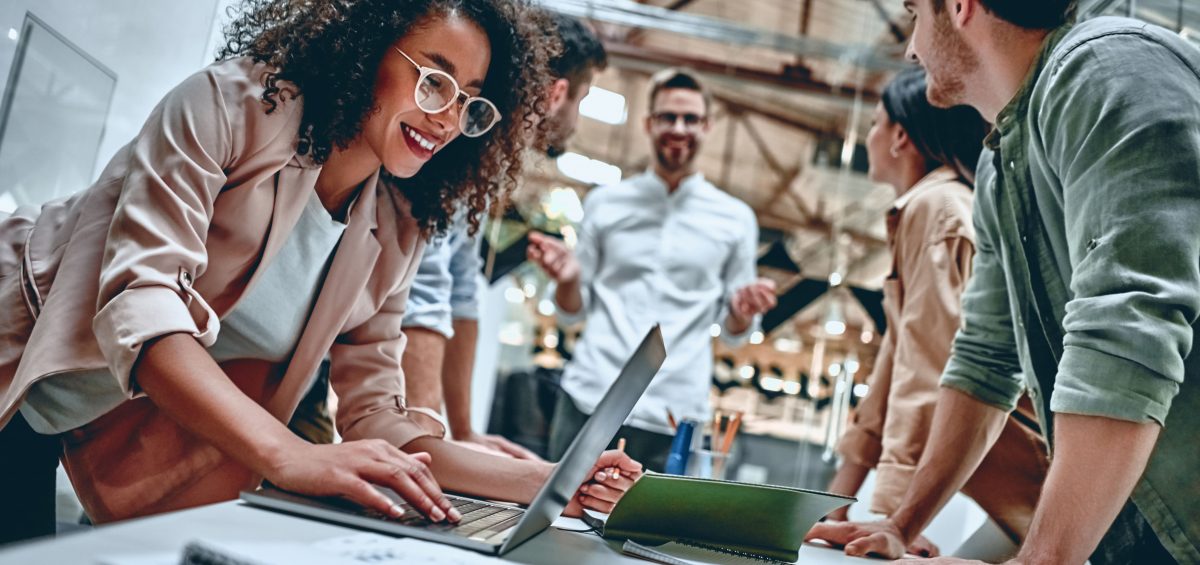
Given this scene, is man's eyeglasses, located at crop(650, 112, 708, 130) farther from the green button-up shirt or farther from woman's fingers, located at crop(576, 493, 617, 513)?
woman's fingers, located at crop(576, 493, 617, 513)

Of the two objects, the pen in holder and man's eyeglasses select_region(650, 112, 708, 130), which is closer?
the pen in holder

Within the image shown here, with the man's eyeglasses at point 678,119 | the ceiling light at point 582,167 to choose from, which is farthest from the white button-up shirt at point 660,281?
the ceiling light at point 582,167

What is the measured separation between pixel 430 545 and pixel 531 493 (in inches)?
18.8

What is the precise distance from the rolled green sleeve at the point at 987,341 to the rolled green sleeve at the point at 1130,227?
413 mm

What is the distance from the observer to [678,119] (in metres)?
3.24

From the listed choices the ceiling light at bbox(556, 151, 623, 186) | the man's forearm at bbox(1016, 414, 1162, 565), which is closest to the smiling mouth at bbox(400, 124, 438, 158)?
the man's forearm at bbox(1016, 414, 1162, 565)

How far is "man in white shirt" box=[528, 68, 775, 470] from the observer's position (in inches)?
112

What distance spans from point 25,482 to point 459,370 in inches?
60.1

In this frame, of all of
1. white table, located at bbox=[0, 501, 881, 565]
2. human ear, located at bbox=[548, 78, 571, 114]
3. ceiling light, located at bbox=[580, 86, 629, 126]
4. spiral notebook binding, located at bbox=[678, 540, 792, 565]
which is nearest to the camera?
white table, located at bbox=[0, 501, 881, 565]

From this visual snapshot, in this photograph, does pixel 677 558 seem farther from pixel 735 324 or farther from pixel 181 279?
pixel 735 324

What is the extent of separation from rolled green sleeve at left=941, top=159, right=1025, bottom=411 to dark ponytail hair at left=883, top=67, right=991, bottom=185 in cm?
68

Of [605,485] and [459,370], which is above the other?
[605,485]

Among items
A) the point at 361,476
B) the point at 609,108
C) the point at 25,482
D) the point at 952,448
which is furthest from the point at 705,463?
the point at 609,108

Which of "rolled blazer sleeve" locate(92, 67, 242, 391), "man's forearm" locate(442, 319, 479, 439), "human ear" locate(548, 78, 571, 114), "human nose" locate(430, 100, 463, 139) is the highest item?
"human ear" locate(548, 78, 571, 114)
